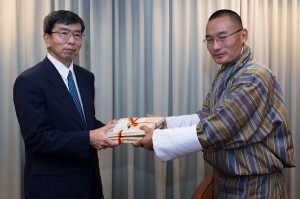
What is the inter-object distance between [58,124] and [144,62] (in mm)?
968

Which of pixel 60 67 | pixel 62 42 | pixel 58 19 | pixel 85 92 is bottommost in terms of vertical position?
pixel 85 92

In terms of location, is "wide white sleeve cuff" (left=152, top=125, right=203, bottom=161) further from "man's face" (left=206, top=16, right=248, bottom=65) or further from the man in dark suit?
"man's face" (left=206, top=16, right=248, bottom=65)

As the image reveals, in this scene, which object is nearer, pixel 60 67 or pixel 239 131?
pixel 239 131

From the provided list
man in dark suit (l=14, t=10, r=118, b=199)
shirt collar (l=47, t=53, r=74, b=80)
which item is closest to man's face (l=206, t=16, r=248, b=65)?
man in dark suit (l=14, t=10, r=118, b=199)

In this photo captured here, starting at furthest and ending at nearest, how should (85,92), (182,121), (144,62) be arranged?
(144,62) → (182,121) → (85,92)

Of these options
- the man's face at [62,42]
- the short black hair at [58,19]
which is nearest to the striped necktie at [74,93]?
the man's face at [62,42]

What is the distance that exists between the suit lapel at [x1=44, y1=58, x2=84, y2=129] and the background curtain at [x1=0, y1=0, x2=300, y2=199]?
615 millimetres

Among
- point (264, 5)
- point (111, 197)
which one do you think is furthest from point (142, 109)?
point (264, 5)

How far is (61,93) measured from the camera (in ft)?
5.12

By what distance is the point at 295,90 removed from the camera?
255 centimetres

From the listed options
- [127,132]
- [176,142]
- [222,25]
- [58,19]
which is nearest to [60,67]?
[58,19]

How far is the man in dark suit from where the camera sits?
1491mm

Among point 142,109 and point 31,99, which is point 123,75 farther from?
point 31,99

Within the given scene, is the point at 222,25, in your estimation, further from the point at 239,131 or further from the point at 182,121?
the point at 182,121
